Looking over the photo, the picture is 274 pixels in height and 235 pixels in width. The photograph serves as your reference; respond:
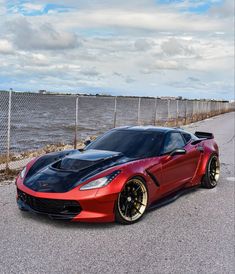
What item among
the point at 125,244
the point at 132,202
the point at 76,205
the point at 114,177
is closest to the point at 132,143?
the point at 132,202

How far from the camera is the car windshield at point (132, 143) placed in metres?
6.51

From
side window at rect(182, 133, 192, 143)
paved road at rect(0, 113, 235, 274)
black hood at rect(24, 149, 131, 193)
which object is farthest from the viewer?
side window at rect(182, 133, 192, 143)

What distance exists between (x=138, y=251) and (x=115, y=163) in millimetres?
1411

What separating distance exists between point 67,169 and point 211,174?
345 cm

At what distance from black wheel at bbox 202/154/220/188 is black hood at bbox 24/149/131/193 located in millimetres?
2351

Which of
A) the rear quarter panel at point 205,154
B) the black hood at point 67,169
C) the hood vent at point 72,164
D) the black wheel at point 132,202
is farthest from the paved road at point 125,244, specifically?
the rear quarter panel at point 205,154

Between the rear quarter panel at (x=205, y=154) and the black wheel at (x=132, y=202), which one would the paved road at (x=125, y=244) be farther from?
the rear quarter panel at (x=205, y=154)

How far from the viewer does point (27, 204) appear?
5625 millimetres

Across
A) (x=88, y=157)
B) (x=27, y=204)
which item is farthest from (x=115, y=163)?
(x=27, y=204)

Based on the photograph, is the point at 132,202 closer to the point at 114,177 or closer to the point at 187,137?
the point at 114,177

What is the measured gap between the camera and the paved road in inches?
173

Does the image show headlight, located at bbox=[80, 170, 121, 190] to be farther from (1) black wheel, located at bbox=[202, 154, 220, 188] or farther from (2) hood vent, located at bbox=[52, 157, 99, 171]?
(1) black wheel, located at bbox=[202, 154, 220, 188]

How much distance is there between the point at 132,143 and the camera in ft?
22.0

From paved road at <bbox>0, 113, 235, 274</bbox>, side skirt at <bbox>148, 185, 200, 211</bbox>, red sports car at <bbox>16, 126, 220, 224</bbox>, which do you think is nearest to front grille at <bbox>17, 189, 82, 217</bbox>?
red sports car at <bbox>16, 126, 220, 224</bbox>
